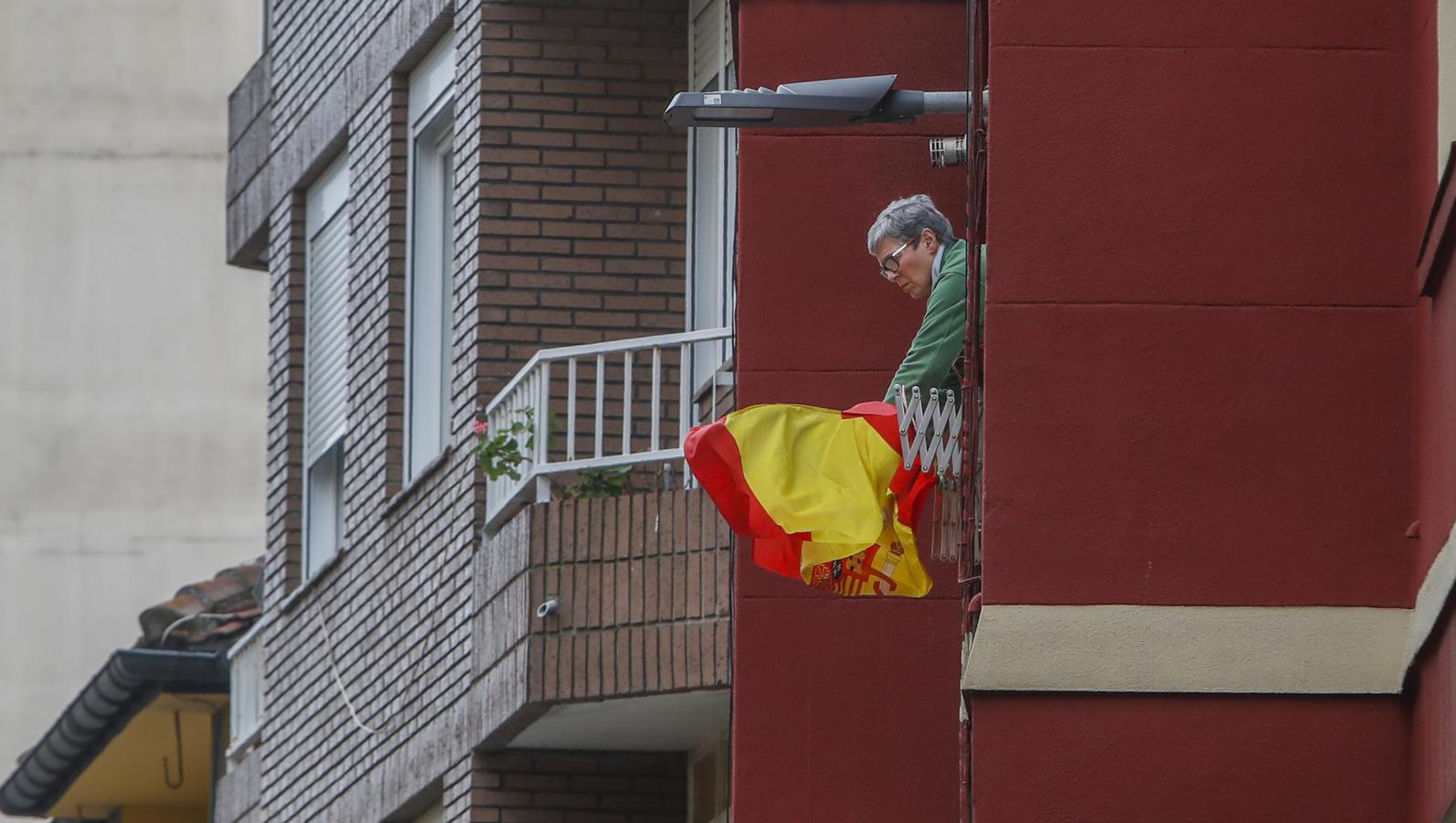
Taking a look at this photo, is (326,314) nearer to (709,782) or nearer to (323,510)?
(323,510)

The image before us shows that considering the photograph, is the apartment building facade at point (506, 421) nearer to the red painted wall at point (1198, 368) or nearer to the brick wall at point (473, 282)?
the brick wall at point (473, 282)

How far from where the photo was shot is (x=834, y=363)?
34.7ft

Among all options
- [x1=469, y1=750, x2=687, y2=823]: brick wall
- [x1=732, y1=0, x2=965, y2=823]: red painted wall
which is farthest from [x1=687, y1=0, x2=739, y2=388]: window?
[x1=732, y1=0, x2=965, y2=823]: red painted wall

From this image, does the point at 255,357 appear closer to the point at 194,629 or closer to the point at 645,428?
the point at 194,629

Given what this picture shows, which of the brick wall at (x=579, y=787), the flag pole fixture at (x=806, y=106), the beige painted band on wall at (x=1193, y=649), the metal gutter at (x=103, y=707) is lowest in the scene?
the metal gutter at (x=103, y=707)

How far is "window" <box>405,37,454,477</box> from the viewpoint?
50.7 ft

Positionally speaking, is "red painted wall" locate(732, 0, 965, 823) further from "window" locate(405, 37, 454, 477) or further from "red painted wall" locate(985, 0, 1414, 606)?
"window" locate(405, 37, 454, 477)

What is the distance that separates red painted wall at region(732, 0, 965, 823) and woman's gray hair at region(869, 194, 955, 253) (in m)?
1.41

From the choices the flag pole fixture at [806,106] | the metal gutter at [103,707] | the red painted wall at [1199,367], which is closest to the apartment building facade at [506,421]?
the metal gutter at [103,707]

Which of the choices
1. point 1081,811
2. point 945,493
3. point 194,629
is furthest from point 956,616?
point 194,629

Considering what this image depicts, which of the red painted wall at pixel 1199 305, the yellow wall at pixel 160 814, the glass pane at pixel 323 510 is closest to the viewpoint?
the red painted wall at pixel 1199 305

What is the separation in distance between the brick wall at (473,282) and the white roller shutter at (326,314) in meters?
0.81

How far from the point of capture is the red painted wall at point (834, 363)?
Answer: 10391 mm

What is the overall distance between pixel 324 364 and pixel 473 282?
327cm
